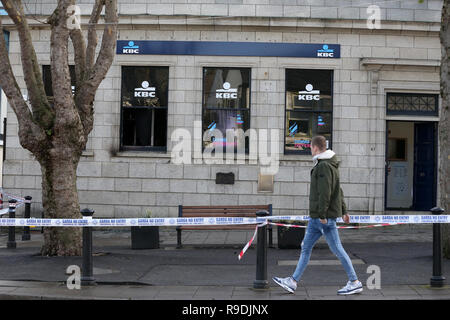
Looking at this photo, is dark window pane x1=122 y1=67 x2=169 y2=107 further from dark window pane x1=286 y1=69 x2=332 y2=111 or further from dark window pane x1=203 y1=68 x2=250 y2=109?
dark window pane x1=286 y1=69 x2=332 y2=111

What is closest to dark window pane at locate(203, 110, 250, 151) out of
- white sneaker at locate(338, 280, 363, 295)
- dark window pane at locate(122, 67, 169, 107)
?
dark window pane at locate(122, 67, 169, 107)

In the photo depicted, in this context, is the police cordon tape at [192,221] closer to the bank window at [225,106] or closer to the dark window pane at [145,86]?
the bank window at [225,106]

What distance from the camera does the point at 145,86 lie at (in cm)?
1531

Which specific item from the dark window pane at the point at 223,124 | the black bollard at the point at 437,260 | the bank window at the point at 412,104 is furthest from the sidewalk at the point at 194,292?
the bank window at the point at 412,104

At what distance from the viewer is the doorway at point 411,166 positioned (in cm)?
1575

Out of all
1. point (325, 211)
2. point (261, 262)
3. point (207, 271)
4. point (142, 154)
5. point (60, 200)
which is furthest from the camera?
point (142, 154)

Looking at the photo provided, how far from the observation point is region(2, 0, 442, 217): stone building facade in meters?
15.0

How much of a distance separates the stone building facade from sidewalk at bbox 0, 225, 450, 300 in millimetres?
2546

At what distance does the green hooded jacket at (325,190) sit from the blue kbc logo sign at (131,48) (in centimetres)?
927

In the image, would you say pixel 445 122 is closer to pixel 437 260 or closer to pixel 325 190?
pixel 437 260

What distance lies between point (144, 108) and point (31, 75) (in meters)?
5.66

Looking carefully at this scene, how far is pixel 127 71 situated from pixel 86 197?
3610 mm

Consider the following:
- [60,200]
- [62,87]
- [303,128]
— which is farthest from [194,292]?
[303,128]
